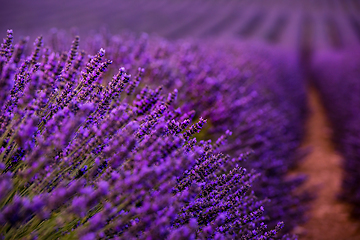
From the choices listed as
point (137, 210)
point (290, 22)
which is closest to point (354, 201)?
point (137, 210)

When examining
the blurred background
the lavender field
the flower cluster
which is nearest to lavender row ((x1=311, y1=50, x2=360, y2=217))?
the lavender field

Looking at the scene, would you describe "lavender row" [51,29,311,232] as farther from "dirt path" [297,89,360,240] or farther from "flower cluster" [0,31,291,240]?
"flower cluster" [0,31,291,240]

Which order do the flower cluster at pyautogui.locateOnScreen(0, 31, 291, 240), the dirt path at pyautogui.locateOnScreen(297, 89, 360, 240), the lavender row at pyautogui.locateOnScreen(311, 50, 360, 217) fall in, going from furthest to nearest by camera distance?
the lavender row at pyautogui.locateOnScreen(311, 50, 360, 217) < the dirt path at pyautogui.locateOnScreen(297, 89, 360, 240) < the flower cluster at pyautogui.locateOnScreen(0, 31, 291, 240)

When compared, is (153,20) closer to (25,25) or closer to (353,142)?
(25,25)

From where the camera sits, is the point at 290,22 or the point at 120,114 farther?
the point at 290,22

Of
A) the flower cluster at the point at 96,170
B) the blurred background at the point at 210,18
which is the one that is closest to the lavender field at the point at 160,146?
the flower cluster at the point at 96,170

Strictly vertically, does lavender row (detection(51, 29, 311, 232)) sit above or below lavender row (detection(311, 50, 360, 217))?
below
